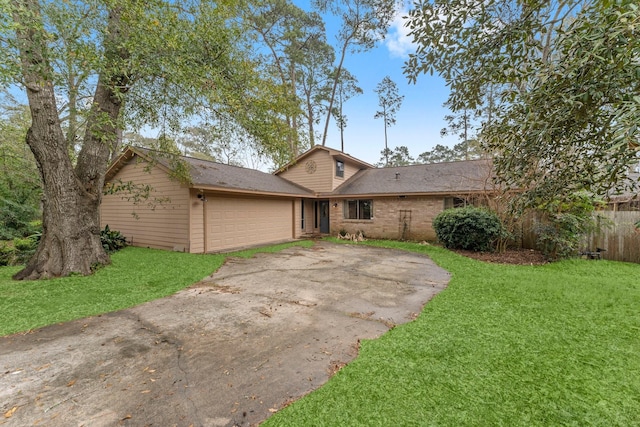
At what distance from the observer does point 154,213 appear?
10.0 metres

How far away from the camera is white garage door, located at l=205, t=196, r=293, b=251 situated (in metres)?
9.86

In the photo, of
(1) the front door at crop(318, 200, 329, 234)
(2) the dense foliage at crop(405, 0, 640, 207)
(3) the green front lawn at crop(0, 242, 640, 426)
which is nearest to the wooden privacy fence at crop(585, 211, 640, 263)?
(3) the green front lawn at crop(0, 242, 640, 426)

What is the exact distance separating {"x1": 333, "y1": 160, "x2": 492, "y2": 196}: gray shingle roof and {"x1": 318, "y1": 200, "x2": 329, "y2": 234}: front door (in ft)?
4.31

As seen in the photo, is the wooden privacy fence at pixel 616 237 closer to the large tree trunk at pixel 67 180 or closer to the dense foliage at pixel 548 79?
the dense foliage at pixel 548 79

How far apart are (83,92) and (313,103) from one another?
57.6 ft

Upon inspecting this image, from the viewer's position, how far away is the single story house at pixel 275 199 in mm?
9336

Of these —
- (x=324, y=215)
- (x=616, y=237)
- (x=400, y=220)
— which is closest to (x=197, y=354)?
(x=616, y=237)

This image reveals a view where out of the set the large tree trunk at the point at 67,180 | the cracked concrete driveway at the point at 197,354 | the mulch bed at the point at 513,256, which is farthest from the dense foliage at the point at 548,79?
the mulch bed at the point at 513,256

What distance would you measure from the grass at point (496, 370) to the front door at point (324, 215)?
11103mm

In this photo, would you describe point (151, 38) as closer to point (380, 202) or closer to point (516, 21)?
point (516, 21)

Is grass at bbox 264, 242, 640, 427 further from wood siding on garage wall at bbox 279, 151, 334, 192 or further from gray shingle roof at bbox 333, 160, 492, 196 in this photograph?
wood siding on garage wall at bbox 279, 151, 334, 192

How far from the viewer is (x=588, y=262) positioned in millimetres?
7512

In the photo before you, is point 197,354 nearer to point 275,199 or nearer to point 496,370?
point 496,370

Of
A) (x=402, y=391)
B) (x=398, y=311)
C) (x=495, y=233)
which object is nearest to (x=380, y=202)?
(x=495, y=233)
